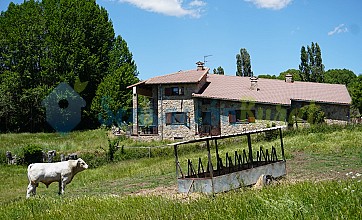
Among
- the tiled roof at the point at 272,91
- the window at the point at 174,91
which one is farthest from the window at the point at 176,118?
the tiled roof at the point at 272,91

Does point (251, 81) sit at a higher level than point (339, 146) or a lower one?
higher

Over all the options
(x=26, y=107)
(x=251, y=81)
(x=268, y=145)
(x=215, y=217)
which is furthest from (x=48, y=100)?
(x=215, y=217)

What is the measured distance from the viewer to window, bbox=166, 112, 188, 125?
42.2m

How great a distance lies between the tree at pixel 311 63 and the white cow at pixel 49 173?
62312 millimetres

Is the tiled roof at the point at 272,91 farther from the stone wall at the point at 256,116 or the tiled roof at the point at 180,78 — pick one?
the tiled roof at the point at 180,78

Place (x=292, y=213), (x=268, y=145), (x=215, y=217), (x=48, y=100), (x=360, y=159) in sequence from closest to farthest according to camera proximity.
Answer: (x=292, y=213)
(x=215, y=217)
(x=360, y=159)
(x=268, y=145)
(x=48, y=100)

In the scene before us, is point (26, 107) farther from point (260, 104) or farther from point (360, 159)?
point (360, 159)

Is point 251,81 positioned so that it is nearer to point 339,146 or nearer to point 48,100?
point 339,146

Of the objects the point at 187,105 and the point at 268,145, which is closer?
the point at 268,145

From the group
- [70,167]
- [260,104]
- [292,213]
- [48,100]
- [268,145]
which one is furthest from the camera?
[48,100]

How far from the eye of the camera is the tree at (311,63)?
241 ft

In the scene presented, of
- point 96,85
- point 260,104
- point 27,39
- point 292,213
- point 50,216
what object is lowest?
point 50,216

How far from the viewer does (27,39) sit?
56.3m

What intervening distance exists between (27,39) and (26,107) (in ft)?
30.7
